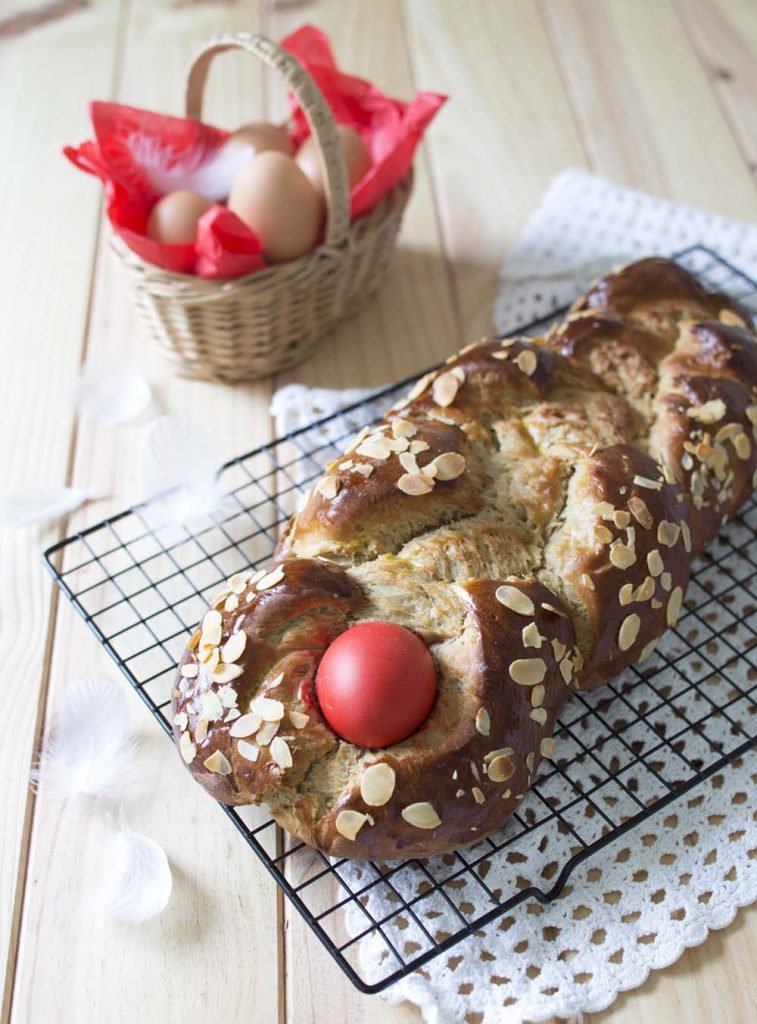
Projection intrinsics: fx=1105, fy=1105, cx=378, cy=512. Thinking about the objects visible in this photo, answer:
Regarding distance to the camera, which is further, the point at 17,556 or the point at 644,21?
the point at 644,21

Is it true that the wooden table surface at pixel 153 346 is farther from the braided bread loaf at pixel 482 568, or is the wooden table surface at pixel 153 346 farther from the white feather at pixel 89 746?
the braided bread loaf at pixel 482 568

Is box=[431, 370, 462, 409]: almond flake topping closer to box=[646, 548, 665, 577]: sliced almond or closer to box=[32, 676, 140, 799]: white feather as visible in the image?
box=[646, 548, 665, 577]: sliced almond

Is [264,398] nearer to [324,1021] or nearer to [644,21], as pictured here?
[324,1021]

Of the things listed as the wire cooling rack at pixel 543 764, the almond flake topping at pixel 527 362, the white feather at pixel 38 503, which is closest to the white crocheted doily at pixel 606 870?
the wire cooling rack at pixel 543 764

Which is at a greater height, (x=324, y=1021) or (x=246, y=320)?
(x=246, y=320)

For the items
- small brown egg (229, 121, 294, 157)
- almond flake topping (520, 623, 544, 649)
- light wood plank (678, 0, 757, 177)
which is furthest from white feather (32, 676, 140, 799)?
light wood plank (678, 0, 757, 177)

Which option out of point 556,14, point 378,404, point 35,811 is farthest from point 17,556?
point 556,14

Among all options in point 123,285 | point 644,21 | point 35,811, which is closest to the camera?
point 35,811
